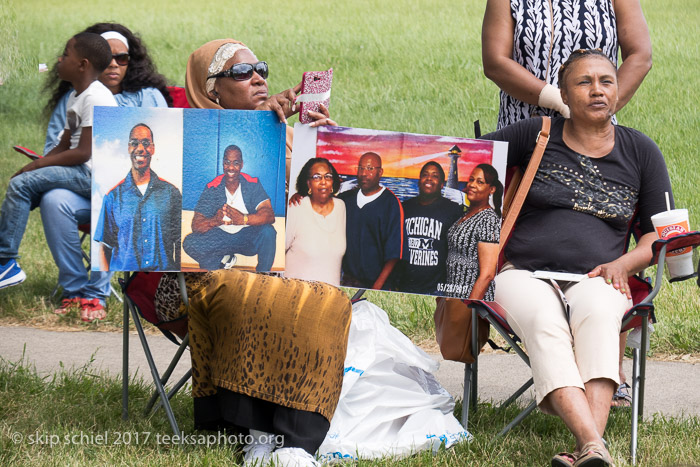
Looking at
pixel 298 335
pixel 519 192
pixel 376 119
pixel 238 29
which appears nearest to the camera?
pixel 298 335

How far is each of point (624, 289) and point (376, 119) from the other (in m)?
7.14

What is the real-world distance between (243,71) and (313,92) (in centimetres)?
44

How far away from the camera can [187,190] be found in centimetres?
323

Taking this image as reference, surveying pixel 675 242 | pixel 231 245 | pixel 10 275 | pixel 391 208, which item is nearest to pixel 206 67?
pixel 231 245

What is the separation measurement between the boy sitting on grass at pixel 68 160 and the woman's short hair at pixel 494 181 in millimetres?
2812

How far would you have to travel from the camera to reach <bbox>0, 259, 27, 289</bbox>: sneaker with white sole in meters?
5.38

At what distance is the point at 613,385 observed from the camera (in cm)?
316

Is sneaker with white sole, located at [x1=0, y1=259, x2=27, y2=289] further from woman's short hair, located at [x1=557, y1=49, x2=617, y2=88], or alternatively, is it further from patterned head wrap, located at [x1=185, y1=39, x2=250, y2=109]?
woman's short hair, located at [x1=557, y1=49, x2=617, y2=88]

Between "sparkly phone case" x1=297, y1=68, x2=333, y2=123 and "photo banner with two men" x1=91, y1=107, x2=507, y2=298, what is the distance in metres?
0.08

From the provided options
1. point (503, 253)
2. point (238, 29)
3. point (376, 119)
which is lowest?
point (503, 253)

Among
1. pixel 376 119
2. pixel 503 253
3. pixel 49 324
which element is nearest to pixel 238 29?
pixel 376 119

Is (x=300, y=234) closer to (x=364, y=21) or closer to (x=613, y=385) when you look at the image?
(x=613, y=385)

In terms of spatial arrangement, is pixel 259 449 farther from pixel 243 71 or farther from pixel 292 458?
pixel 243 71

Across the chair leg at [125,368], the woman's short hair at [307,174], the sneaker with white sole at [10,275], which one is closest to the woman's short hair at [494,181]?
the woman's short hair at [307,174]
